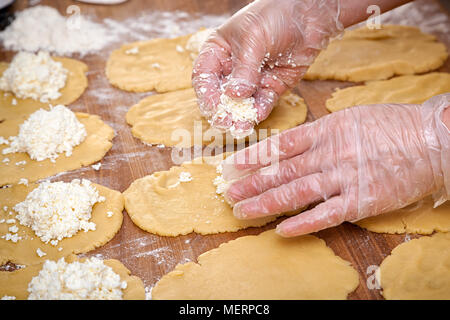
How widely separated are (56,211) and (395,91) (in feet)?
6.10

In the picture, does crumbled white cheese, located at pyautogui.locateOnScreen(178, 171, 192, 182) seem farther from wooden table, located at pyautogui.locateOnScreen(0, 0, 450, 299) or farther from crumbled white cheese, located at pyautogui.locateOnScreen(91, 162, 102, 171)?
crumbled white cheese, located at pyautogui.locateOnScreen(91, 162, 102, 171)

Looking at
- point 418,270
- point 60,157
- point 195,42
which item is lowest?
point 418,270

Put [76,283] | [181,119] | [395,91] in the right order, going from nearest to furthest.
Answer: [76,283] < [181,119] < [395,91]

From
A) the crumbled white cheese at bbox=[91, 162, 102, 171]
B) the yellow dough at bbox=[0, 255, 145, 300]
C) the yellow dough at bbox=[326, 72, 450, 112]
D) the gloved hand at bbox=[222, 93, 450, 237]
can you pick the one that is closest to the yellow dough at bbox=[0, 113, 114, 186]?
the crumbled white cheese at bbox=[91, 162, 102, 171]

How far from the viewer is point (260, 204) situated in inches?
69.2

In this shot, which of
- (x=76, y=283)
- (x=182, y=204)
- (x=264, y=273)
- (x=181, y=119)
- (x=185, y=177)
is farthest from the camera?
(x=181, y=119)

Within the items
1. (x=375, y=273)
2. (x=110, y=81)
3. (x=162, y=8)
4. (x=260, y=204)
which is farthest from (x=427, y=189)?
(x=162, y=8)

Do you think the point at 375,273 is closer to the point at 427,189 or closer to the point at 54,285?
the point at 427,189

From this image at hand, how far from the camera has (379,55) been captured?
2.82 m

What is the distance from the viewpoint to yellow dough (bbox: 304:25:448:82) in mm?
2705

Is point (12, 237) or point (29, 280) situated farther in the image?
point (12, 237)

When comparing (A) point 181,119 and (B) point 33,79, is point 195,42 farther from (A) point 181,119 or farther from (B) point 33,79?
(B) point 33,79

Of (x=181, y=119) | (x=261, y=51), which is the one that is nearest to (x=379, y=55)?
(x=261, y=51)
